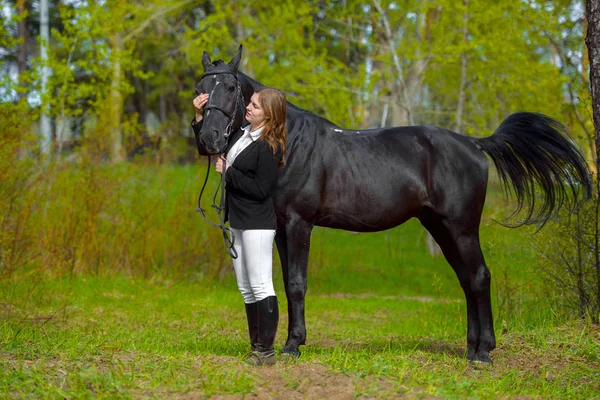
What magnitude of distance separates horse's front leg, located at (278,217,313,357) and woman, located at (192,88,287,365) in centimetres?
36

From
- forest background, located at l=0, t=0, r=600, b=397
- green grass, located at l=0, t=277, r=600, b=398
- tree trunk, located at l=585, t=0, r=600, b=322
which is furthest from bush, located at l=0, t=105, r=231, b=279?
tree trunk, located at l=585, t=0, r=600, b=322

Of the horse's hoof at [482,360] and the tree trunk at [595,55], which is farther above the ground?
the tree trunk at [595,55]

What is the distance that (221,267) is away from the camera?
44.9 ft

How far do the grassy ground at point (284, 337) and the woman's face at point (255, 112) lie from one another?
1.76 meters

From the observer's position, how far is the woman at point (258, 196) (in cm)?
535

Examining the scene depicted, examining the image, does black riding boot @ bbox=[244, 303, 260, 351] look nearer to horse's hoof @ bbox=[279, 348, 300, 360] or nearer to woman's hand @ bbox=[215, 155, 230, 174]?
horse's hoof @ bbox=[279, 348, 300, 360]

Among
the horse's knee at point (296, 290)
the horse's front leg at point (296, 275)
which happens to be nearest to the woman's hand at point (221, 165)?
the horse's front leg at point (296, 275)

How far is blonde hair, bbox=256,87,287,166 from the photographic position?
5.38 m

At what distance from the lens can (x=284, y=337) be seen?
8.72m

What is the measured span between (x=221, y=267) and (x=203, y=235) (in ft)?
2.25

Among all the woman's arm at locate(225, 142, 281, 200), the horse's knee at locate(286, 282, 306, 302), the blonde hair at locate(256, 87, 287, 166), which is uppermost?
the blonde hair at locate(256, 87, 287, 166)

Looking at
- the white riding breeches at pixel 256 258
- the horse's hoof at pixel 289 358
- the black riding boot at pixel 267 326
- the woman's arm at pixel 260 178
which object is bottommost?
the horse's hoof at pixel 289 358

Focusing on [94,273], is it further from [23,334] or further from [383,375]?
[383,375]

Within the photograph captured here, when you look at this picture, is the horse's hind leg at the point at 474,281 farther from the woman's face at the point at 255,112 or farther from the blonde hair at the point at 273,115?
the woman's face at the point at 255,112
